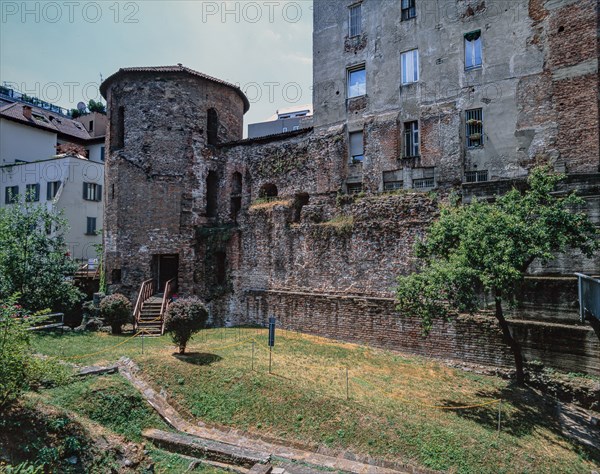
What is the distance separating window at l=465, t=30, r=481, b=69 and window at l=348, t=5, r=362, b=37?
20.1ft

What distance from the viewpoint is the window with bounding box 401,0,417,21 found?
2078 cm

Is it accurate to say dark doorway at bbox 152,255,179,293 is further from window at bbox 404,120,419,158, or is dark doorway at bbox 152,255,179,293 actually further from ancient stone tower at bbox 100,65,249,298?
window at bbox 404,120,419,158

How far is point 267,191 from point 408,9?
12175 mm

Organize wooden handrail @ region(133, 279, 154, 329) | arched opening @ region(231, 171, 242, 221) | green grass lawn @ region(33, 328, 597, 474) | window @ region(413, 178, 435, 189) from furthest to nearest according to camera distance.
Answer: arched opening @ region(231, 171, 242, 221) → wooden handrail @ region(133, 279, 154, 329) → window @ region(413, 178, 435, 189) → green grass lawn @ region(33, 328, 597, 474)

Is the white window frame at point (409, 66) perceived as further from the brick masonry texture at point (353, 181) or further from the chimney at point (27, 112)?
the chimney at point (27, 112)

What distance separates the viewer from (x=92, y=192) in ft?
110

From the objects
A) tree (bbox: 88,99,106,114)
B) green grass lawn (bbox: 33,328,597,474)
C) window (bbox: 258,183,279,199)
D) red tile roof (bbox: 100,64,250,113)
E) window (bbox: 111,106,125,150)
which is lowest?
green grass lawn (bbox: 33,328,597,474)

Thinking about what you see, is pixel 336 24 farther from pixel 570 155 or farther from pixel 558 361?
pixel 558 361

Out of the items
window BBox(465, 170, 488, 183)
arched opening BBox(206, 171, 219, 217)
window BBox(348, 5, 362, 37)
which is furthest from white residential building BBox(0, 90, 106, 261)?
window BBox(465, 170, 488, 183)

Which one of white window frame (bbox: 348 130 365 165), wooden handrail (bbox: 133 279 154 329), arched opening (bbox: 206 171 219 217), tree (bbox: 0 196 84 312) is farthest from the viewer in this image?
arched opening (bbox: 206 171 219 217)

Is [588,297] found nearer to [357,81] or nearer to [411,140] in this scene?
[411,140]

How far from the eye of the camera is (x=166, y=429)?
10398 millimetres

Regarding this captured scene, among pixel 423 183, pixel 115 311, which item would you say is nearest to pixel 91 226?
pixel 115 311

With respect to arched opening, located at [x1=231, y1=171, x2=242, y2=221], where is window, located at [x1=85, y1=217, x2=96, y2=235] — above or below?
below
